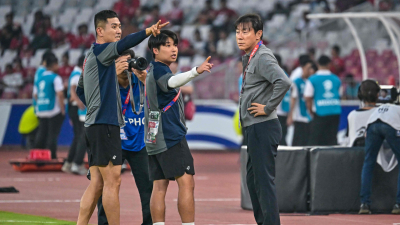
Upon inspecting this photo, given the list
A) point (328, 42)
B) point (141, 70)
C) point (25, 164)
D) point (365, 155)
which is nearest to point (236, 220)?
point (365, 155)

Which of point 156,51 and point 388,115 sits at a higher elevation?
point 156,51

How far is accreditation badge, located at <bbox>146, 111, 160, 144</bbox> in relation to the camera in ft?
19.6

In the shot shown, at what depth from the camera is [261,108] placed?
5.80 m

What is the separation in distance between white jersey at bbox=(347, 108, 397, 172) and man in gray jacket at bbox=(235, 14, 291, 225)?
2.92 m

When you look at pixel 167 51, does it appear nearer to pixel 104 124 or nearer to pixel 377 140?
pixel 104 124

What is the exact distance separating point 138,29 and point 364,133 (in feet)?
56.0

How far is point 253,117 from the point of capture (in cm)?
588

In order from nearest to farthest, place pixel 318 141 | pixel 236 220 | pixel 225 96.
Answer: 1. pixel 236 220
2. pixel 318 141
3. pixel 225 96

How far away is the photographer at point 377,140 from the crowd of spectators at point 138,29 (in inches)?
580

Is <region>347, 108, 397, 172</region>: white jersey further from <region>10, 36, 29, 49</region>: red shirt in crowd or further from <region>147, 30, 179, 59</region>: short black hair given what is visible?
<region>10, 36, 29, 49</region>: red shirt in crowd

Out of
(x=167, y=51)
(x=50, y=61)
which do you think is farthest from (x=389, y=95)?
(x=50, y=61)

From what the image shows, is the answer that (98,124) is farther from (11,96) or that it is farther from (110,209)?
(11,96)

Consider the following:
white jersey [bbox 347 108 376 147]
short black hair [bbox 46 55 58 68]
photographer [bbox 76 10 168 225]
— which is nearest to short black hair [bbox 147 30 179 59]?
photographer [bbox 76 10 168 225]

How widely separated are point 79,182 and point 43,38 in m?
14.1
